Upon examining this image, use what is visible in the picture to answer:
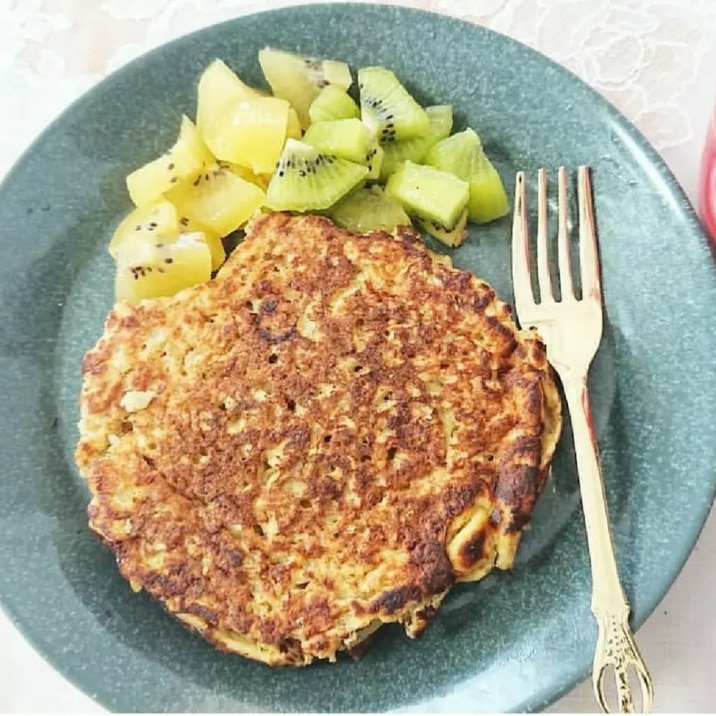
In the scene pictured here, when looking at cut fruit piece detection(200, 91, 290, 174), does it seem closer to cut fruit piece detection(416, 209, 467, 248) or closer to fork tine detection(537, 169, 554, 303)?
cut fruit piece detection(416, 209, 467, 248)

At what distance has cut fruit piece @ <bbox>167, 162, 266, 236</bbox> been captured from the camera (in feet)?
7.01

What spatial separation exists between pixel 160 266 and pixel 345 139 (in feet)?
1.39

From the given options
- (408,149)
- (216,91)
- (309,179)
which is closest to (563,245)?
(408,149)

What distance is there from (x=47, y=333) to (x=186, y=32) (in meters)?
0.78

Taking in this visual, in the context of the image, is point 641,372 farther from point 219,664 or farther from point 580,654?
point 219,664

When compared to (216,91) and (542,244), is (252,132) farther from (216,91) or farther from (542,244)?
(542,244)

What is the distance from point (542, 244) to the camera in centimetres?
210

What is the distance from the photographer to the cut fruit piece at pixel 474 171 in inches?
83.8

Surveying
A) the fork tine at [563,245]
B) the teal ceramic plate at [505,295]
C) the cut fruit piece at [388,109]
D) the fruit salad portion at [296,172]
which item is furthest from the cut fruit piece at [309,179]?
the fork tine at [563,245]

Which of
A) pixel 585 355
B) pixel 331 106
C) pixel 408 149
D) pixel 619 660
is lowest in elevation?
pixel 619 660

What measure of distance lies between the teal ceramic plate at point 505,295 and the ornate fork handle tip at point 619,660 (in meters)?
0.08

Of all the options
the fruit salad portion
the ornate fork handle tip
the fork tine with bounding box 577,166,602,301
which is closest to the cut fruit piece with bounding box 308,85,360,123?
the fruit salad portion

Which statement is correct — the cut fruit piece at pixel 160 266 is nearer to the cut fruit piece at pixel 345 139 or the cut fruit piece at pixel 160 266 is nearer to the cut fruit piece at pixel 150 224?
the cut fruit piece at pixel 150 224

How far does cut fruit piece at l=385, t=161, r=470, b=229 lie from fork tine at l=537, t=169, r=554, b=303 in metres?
0.15
